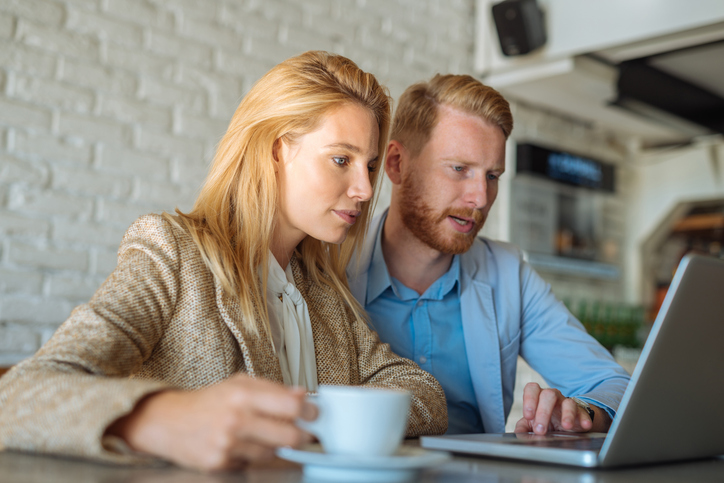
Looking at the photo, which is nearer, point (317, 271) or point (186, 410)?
point (186, 410)

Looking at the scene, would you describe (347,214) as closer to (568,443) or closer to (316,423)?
(568,443)

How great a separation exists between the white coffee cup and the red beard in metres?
1.00

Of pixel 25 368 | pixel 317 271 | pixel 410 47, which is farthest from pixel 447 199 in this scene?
pixel 410 47

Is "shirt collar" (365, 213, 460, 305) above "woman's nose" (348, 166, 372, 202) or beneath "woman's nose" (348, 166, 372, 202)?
beneath

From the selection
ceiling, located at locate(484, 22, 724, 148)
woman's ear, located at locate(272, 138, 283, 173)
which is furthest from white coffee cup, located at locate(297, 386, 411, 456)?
ceiling, located at locate(484, 22, 724, 148)

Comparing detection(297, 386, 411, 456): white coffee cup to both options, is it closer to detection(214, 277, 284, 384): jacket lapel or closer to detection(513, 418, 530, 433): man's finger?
detection(214, 277, 284, 384): jacket lapel

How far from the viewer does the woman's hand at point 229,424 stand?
1.78 ft

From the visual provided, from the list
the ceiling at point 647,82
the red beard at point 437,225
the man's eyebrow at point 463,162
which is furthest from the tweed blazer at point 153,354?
the ceiling at point 647,82

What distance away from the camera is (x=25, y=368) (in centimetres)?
66

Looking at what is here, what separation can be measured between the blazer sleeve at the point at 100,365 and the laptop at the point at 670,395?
0.35 meters

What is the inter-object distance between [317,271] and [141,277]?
45 cm

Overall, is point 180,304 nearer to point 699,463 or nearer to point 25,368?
point 25,368

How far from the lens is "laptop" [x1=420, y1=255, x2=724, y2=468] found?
0.67 metres

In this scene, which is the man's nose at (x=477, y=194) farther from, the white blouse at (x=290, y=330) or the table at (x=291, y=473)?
the table at (x=291, y=473)
